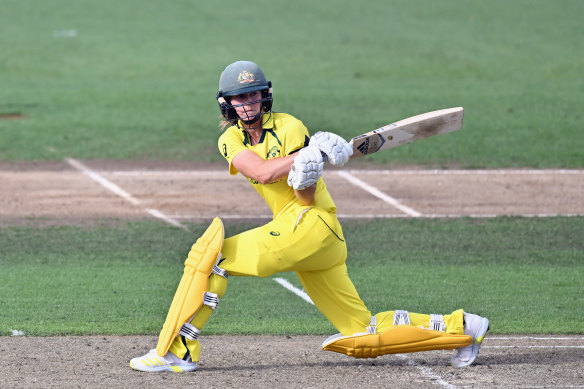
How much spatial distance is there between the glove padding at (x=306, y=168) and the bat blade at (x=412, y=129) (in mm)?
693

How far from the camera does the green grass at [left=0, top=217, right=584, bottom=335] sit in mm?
8817

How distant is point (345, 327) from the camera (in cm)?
701

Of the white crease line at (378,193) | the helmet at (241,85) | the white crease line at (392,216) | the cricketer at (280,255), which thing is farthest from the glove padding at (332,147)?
the white crease line at (378,193)

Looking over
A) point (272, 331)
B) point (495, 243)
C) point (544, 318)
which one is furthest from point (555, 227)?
point (272, 331)

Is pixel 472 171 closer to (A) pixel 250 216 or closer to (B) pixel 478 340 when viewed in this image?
(A) pixel 250 216

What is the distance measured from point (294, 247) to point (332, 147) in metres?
0.75

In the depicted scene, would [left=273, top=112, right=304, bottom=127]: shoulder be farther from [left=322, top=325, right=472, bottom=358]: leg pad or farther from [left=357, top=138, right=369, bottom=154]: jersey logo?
[left=322, top=325, right=472, bottom=358]: leg pad

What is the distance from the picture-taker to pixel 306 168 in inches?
252

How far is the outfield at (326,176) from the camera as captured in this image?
8.02 m

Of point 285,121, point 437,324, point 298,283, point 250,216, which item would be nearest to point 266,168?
point 285,121

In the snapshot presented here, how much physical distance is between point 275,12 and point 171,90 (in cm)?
895

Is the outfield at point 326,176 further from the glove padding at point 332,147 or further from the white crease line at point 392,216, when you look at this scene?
the glove padding at point 332,147

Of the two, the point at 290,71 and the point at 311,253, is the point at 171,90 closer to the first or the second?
the point at 290,71

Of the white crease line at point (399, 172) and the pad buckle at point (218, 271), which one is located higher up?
the pad buckle at point (218, 271)
